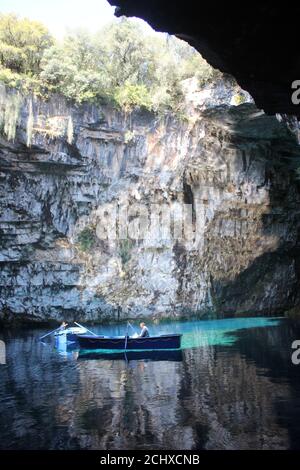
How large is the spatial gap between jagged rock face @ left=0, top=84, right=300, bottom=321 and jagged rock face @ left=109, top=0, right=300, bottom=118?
1668 cm

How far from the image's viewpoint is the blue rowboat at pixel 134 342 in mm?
17859

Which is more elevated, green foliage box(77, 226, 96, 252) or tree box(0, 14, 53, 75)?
tree box(0, 14, 53, 75)

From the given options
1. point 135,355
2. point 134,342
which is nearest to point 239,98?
point 134,342

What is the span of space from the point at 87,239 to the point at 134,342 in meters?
13.1

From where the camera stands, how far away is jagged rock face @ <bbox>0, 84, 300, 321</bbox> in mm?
26844

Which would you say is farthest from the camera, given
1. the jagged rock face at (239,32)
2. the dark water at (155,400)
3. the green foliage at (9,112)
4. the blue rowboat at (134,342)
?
the green foliage at (9,112)

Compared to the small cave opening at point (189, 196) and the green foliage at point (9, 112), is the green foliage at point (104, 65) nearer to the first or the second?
the green foliage at point (9, 112)

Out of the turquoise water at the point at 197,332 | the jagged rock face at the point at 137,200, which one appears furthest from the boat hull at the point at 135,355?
the jagged rock face at the point at 137,200

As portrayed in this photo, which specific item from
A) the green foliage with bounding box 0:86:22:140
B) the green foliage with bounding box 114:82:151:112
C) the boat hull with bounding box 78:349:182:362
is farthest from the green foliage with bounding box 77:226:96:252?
the boat hull with bounding box 78:349:182:362

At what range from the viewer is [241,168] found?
2994 cm

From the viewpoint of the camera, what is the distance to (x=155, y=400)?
1079 centimetres

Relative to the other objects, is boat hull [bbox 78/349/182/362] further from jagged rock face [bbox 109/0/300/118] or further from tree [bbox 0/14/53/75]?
tree [bbox 0/14/53/75]

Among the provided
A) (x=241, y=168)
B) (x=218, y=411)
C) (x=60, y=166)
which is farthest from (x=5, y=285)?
(x=218, y=411)

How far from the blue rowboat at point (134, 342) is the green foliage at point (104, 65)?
46.9ft
